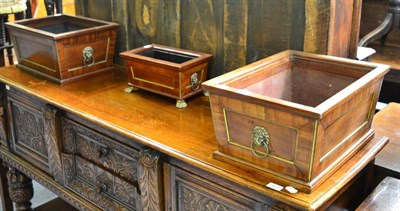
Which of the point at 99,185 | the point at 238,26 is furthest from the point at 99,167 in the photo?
the point at 238,26

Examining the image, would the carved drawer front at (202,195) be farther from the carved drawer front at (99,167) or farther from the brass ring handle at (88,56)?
the brass ring handle at (88,56)

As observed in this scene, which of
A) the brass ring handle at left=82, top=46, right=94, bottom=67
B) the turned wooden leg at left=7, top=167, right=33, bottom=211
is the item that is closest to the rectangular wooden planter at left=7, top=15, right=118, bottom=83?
the brass ring handle at left=82, top=46, right=94, bottom=67

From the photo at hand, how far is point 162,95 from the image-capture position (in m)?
1.55

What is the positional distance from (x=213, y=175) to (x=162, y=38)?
0.71m

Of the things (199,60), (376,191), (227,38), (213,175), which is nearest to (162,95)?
(199,60)

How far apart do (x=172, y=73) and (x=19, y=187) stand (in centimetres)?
102

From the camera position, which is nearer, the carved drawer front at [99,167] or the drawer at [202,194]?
the drawer at [202,194]

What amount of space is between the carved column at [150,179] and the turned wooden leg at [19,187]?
0.88 m

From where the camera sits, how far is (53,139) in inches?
66.1

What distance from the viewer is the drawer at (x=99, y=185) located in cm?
149

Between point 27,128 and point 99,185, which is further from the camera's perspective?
point 27,128

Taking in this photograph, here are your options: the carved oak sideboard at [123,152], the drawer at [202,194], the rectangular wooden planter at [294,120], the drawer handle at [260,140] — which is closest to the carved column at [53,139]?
the carved oak sideboard at [123,152]

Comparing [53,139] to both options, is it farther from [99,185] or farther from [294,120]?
[294,120]

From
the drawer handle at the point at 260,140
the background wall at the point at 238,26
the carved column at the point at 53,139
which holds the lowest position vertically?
the carved column at the point at 53,139
